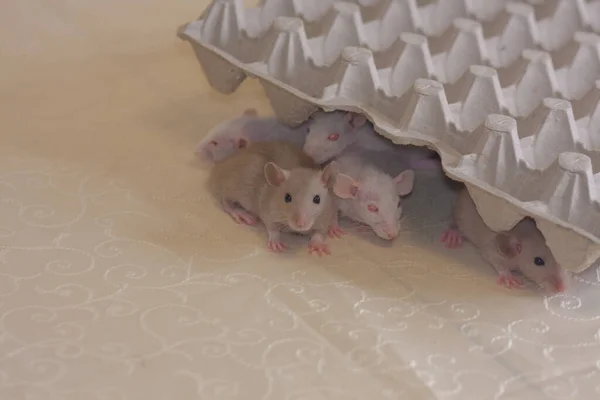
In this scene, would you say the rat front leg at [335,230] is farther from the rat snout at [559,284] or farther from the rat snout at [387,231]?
the rat snout at [559,284]

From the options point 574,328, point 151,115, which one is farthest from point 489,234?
point 151,115

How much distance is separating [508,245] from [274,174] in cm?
29

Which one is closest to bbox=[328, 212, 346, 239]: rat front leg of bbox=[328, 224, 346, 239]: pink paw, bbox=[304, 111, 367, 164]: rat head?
bbox=[328, 224, 346, 239]: pink paw

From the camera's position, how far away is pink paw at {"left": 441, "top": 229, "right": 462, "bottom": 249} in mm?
1121

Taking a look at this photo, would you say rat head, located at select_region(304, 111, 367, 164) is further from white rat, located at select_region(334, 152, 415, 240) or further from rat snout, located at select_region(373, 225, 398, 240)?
rat snout, located at select_region(373, 225, 398, 240)

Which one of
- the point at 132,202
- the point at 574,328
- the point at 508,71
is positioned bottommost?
the point at 574,328

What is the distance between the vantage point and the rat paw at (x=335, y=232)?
1.13 m

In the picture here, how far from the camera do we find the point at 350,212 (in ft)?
3.81

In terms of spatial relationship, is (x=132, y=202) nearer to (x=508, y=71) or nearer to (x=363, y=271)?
(x=363, y=271)

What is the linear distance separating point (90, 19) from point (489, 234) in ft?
2.90

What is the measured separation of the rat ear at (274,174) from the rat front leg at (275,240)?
0.06 metres

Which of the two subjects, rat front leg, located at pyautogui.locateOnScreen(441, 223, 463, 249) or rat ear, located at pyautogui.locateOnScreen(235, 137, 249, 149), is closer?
rat front leg, located at pyautogui.locateOnScreen(441, 223, 463, 249)

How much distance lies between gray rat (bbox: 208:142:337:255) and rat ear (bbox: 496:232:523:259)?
0.66 ft

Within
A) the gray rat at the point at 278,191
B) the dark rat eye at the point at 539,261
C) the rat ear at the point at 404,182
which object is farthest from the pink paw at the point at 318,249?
the dark rat eye at the point at 539,261
